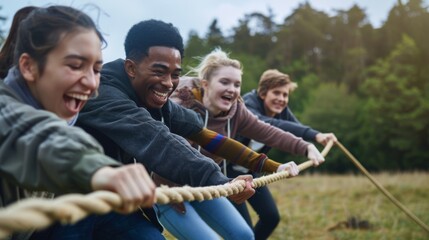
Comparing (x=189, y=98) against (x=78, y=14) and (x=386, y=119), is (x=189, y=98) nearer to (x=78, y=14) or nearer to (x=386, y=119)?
(x=78, y=14)

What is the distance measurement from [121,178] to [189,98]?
2.16 meters

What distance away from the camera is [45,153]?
1.18 metres

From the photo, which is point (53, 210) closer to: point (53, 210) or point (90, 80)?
point (53, 210)

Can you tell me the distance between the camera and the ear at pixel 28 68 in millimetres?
1464

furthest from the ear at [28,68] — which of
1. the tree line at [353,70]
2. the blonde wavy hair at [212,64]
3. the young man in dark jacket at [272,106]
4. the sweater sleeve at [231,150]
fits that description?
the tree line at [353,70]

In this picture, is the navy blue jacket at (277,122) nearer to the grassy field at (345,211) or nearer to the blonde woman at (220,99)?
the blonde woman at (220,99)

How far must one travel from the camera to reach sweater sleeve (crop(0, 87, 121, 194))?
117 cm

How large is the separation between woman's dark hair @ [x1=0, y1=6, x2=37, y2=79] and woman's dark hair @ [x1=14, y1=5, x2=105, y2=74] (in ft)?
0.71

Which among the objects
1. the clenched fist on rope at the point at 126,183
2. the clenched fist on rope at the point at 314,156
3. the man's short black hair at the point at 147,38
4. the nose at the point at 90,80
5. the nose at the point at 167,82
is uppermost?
the man's short black hair at the point at 147,38

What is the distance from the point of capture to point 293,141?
4039mm

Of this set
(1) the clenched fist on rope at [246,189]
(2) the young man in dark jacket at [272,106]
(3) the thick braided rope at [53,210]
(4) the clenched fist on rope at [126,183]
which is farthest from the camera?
(2) the young man in dark jacket at [272,106]

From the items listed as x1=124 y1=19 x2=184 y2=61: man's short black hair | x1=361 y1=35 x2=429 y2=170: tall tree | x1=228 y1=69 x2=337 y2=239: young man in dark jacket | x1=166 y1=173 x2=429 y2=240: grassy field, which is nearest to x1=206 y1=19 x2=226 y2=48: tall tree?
x1=361 y1=35 x2=429 y2=170: tall tree

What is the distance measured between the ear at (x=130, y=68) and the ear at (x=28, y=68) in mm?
890

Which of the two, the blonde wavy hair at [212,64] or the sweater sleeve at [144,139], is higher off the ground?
the blonde wavy hair at [212,64]
